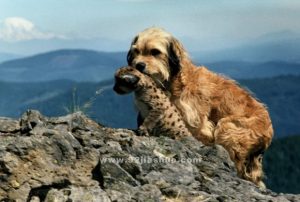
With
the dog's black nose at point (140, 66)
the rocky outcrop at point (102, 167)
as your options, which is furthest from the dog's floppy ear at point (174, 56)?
the rocky outcrop at point (102, 167)

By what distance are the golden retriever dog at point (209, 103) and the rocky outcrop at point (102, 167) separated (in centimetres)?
187

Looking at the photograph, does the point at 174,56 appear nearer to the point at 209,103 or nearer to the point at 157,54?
the point at 157,54

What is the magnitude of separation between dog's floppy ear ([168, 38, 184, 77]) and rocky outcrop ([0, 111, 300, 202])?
284 cm

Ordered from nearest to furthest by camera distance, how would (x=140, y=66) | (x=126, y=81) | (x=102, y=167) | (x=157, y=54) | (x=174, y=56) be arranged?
1. (x=102, y=167)
2. (x=126, y=81)
3. (x=140, y=66)
4. (x=157, y=54)
5. (x=174, y=56)

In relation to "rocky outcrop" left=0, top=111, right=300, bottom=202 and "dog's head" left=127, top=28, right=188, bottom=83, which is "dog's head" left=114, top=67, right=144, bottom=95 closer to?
"rocky outcrop" left=0, top=111, right=300, bottom=202

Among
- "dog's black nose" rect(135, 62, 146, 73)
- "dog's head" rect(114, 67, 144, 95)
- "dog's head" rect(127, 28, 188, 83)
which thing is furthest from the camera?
"dog's head" rect(127, 28, 188, 83)

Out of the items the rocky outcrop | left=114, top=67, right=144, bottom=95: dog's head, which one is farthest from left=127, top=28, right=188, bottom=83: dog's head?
the rocky outcrop

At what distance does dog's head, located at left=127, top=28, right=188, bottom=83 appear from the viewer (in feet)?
41.2

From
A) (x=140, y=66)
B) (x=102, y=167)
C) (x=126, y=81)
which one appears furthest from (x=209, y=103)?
(x=102, y=167)

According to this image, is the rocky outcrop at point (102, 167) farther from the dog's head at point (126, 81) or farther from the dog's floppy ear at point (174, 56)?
the dog's floppy ear at point (174, 56)

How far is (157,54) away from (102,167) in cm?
483

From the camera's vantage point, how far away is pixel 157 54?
42.9 feet

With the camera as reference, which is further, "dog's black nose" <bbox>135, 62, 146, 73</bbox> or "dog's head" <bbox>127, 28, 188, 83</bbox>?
"dog's head" <bbox>127, 28, 188, 83</bbox>

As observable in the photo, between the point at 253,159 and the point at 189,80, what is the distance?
2.08 meters
